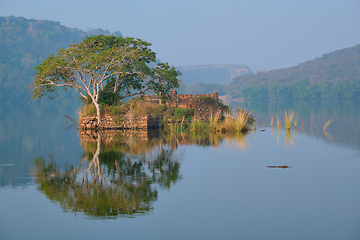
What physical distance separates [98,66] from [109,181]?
1638 cm

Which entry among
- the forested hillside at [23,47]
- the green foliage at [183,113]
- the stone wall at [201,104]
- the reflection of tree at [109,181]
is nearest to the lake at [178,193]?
the reflection of tree at [109,181]

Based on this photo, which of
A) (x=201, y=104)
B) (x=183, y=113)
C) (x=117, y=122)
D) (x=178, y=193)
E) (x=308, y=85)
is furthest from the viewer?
(x=308, y=85)

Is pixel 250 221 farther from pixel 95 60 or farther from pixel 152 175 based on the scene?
pixel 95 60

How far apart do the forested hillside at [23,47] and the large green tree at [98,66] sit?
8497 cm

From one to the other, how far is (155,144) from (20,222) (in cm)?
1199

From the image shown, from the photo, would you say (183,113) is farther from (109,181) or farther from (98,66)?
(109,181)

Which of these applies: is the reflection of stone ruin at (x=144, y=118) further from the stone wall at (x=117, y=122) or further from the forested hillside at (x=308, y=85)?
the forested hillside at (x=308, y=85)

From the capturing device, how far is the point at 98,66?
27.2 m

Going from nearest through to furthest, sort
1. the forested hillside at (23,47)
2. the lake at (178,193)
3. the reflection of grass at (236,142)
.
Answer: the lake at (178,193)
the reflection of grass at (236,142)
the forested hillside at (23,47)

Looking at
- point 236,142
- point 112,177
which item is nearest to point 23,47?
point 236,142

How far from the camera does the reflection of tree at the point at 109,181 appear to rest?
Result: 9734 mm

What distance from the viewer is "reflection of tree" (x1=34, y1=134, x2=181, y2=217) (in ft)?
31.9

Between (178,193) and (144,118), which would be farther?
(144,118)

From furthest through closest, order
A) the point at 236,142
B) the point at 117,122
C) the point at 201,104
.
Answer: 1. the point at 201,104
2. the point at 117,122
3. the point at 236,142
